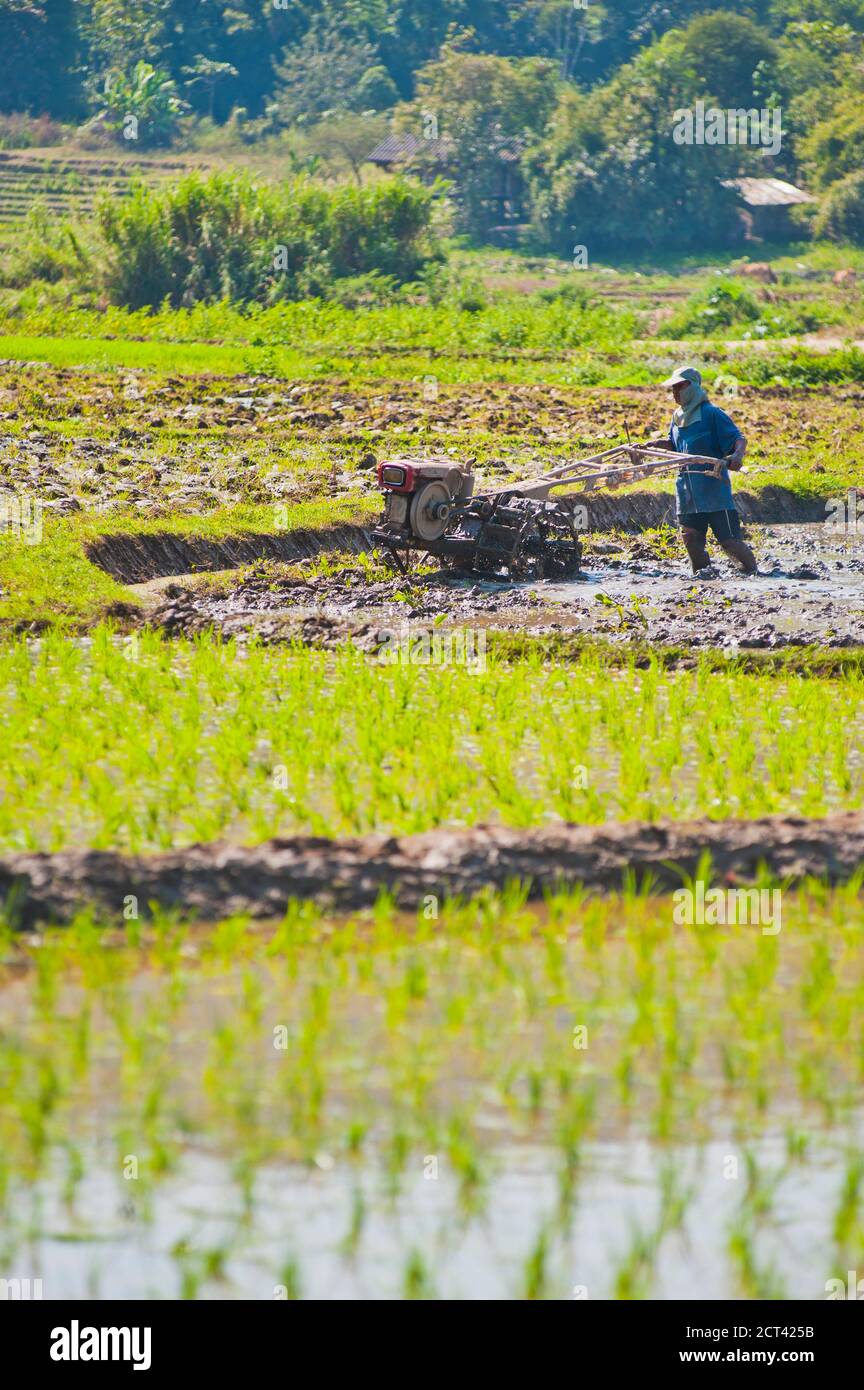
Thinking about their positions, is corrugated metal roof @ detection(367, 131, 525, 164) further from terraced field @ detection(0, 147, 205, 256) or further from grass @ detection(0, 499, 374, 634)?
grass @ detection(0, 499, 374, 634)

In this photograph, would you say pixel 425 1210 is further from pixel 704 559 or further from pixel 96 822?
pixel 704 559

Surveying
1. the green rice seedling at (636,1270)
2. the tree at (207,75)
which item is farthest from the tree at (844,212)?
the green rice seedling at (636,1270)

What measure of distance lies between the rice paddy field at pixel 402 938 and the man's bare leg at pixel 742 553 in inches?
7.5

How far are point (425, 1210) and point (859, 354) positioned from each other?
19.5 metres

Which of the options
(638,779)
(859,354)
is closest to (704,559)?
(638,779)

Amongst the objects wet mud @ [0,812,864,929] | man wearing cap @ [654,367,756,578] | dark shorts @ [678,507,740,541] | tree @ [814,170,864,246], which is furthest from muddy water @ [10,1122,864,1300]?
tree @ [814,170,864,246]

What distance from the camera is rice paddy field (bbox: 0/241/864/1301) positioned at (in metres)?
3.48

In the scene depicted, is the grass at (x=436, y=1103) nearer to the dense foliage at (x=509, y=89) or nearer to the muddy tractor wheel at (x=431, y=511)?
the muddy tractor wheel at (x=431, y=511)

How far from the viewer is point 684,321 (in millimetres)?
26750

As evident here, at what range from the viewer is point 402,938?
488 cm

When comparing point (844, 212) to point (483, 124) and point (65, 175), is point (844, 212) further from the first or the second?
point (65, 175)

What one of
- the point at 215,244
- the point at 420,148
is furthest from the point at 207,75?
the point at 215,244

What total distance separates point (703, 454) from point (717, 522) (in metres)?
0.41

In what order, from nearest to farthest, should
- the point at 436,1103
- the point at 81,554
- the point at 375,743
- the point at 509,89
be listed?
the point at 436,1103, the point at 375,743, the point at 81,554, the point at 509,89
